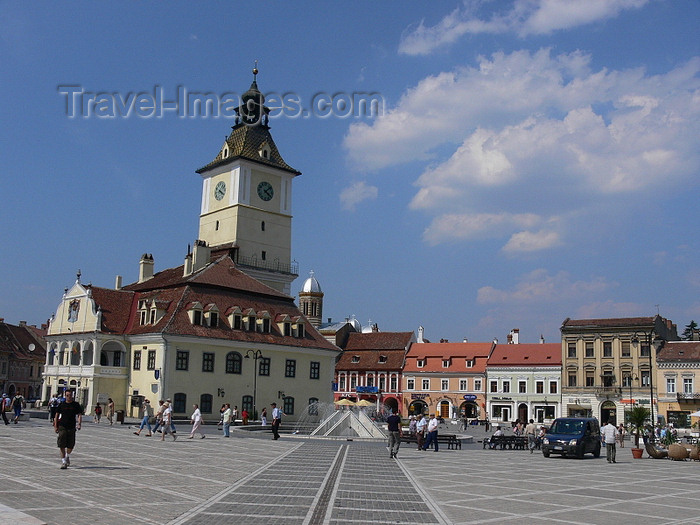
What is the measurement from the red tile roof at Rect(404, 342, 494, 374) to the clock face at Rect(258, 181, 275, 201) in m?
27.7

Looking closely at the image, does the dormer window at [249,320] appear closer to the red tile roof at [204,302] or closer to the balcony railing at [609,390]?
the red tile roof at [204,302]

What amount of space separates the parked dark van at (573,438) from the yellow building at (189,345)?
88.4 ft

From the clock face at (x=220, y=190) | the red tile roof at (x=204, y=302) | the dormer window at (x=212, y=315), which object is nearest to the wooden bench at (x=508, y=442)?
the red tile roof at (x=204, y=302)

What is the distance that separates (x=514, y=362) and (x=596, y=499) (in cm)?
6924

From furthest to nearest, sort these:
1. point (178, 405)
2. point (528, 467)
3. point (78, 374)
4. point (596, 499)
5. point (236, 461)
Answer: point (78, 374) → point (178, 405) → point (528, 467) → point (236, 461) → point (596, 499)

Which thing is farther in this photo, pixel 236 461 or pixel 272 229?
pixel 272 229

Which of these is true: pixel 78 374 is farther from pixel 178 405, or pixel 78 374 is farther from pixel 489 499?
pixel 489 499

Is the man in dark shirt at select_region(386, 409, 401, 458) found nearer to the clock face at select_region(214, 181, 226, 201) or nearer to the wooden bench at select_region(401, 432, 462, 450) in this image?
the wooden bench at select_region(401, 432, 462, 450)

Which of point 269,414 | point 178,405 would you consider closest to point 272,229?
point 269,414

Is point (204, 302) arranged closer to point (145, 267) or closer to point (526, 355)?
point (145, 267)

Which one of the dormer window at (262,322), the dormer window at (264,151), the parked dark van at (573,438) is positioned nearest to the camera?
the parked dark van at (573,438)

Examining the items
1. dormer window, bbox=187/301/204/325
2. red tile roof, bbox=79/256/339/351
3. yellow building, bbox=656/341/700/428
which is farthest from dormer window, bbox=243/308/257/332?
yellow building, bbox=656/341/700/428

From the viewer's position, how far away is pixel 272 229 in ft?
253

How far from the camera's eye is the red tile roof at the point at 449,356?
8694cm
